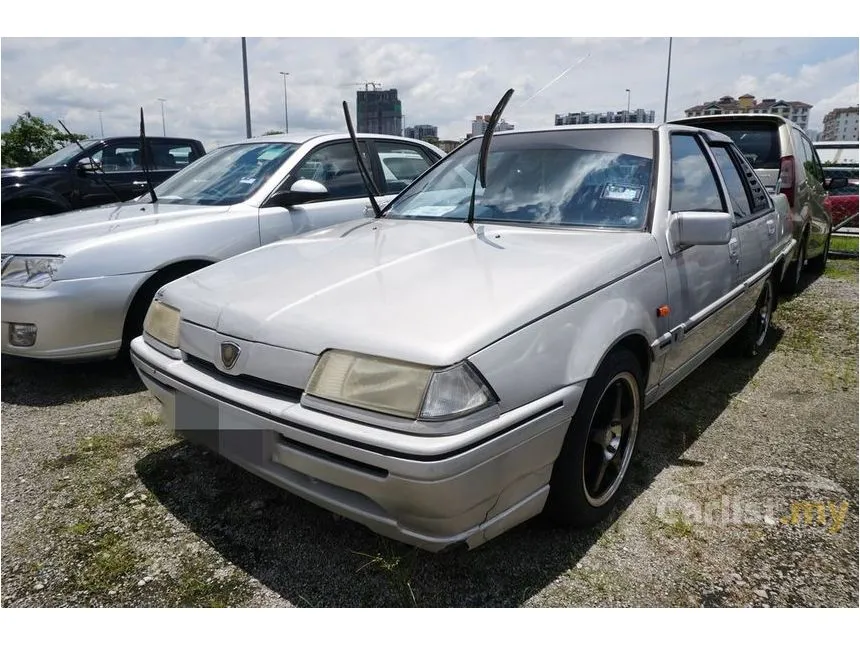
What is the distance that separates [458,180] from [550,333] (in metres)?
1.59

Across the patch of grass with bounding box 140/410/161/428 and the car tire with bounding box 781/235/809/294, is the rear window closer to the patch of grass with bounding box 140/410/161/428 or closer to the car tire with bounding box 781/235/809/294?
the car tire with bounding box 781/235/809/294

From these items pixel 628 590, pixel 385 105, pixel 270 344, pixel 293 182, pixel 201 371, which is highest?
pixel 385 105

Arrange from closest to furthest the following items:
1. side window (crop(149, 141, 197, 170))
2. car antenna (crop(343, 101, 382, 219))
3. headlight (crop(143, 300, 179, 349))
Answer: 1. headlight (crop(143, 300, 179, 349))
2. car antenna (crop(343, 101, 382, 219))
3. side window (crop(149, 141, 197, 170))

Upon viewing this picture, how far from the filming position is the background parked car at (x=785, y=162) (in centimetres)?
517

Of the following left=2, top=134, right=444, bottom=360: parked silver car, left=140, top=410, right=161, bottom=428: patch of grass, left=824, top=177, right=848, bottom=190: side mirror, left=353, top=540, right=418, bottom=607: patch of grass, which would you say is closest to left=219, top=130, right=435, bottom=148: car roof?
left=2, top=134, right=444, bottom=360: parked silver car

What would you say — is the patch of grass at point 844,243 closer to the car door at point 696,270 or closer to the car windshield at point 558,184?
the car door at point 696,270

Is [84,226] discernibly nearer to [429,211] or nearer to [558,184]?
[429,211]

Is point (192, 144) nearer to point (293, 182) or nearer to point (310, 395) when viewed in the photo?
point (293, 182)

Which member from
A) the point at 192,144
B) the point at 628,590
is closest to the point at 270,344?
the point at 628,590

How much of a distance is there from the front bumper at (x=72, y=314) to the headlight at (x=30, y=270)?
41 millimetres

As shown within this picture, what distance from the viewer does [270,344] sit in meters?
1.95

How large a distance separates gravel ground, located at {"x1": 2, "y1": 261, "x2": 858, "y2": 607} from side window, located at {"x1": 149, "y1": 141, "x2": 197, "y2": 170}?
573cm

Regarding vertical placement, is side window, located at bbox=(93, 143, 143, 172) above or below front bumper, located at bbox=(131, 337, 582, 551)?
above

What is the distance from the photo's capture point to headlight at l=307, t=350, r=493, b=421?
1649 millimetres
